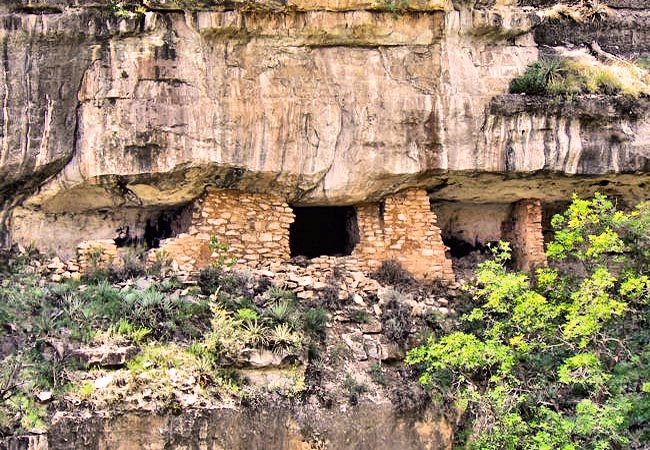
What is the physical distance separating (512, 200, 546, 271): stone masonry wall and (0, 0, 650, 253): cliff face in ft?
4.19

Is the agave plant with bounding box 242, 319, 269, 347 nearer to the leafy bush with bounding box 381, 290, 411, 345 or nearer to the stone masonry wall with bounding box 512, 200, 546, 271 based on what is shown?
the leafy bush with bounding box 381, 290, 411, 345

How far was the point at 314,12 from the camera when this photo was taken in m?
12.8

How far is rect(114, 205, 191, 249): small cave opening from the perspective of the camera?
13.8m

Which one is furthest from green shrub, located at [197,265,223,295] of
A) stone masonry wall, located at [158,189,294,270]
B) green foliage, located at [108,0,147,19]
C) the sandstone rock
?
green foliage, located at [108,0,147,19]

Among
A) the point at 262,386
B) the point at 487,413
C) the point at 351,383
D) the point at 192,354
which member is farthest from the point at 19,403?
the point at 487,413

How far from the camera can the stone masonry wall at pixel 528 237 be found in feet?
48.1

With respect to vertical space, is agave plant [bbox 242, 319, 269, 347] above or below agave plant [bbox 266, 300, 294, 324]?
below

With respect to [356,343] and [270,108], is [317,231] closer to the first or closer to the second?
[270,108]

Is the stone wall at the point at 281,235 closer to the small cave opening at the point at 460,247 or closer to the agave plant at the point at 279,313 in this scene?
the small cave opening at the point at 460,247

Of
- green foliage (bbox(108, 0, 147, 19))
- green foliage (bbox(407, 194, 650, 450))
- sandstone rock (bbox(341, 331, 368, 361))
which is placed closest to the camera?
green foliage (bbox(407, 194, 650, 450))

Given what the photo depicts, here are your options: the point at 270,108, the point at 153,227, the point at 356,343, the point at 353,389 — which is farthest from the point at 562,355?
the point at 153,227

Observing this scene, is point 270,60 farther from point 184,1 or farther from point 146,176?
point 146,176

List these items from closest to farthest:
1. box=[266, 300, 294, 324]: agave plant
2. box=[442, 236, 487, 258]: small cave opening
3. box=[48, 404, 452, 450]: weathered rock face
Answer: box=[48, 404, 452, 450]: weathered rock face → box=[266, 300, 294, 324]: agave plant → box=[442, 236, 487, 258]: small cave opening

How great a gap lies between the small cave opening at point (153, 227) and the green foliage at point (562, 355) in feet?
14.2
